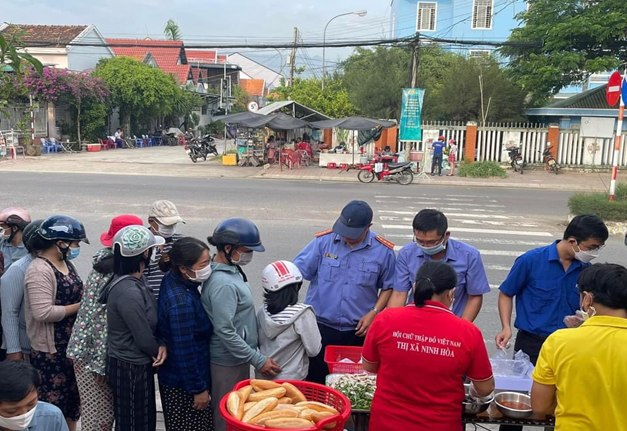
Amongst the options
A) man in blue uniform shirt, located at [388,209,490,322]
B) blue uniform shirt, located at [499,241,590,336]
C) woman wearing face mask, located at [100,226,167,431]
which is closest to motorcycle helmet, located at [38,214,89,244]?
woman wearing face mask, located at [100,226,167,431]

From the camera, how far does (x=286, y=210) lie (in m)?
13.4

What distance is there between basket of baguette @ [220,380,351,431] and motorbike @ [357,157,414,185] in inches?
684

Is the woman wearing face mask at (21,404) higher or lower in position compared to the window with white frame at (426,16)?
lower

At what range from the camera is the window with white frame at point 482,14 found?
43625 mm

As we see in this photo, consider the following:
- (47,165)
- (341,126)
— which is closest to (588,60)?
Answer: (341,126)

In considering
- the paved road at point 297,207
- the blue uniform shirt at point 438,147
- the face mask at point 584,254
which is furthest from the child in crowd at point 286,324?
the blue uniform shirt at point 438,147

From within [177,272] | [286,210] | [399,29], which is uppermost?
[399,29]

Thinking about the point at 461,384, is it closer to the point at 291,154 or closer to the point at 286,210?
the point at 286,210

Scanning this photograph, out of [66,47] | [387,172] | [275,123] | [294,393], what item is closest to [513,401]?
[294,393]

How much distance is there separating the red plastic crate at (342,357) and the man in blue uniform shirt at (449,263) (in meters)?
0.44

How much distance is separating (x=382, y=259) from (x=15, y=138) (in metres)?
27.1

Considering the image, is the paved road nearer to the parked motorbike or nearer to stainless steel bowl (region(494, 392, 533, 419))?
stainless steel bowl (region(494, 392, 533, 419))

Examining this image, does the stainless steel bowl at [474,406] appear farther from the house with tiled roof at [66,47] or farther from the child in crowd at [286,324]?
the house with tiled roof at [66,47]

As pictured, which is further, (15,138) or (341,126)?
(15,138)
